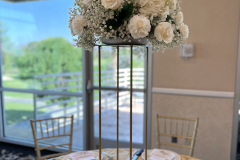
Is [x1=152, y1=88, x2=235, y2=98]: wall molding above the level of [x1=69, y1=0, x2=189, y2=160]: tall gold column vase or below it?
below

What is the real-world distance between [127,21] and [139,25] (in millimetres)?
104

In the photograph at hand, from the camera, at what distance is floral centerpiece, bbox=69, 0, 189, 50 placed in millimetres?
1103

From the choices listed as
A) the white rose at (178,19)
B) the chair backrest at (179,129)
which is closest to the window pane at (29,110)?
the chair backrest at (179,129)

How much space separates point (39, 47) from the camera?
12.9ft

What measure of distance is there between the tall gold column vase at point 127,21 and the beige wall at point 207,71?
1.43 m

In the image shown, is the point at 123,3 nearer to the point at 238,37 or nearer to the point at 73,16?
the point at 73,16

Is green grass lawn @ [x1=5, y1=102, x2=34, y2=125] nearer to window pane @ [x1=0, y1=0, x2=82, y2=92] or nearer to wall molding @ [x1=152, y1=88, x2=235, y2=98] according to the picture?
window pane @ [x1=0, y1=0, x2=82, y2=92]

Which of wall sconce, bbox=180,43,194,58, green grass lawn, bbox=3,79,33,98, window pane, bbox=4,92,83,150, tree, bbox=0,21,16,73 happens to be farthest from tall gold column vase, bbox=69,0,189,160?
tree, bbox=0,21,16,73

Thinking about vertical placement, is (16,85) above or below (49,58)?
below

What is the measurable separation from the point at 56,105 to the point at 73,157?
2371 millimetres

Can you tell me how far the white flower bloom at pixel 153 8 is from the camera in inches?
43.8

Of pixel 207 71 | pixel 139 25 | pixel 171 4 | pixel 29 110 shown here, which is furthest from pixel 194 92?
pixel 29 110

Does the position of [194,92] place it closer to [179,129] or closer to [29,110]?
[179,129]

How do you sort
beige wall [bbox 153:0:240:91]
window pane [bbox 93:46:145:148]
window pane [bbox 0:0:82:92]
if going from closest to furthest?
beige wall [bbox 153:0:240:91], window pane [bbox 93:46:145:148], window pane [bbox 0:0:82:92]
